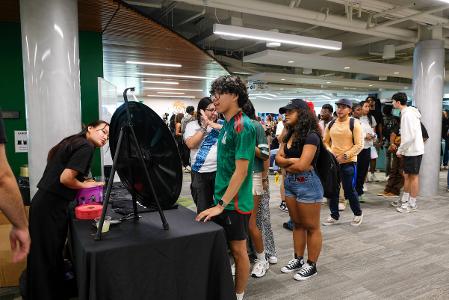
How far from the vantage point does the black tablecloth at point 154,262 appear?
1.37 m

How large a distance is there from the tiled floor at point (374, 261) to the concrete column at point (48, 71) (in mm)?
1326

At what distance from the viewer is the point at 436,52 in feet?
20.1

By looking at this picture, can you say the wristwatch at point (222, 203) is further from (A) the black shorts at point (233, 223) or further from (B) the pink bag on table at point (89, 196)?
(B) the pink bag on table at point (89, 196)

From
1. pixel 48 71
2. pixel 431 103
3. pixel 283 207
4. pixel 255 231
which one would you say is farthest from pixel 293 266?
pixel 431 103

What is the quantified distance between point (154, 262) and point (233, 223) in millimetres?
579

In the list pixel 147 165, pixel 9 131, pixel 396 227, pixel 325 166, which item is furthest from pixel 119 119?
pixel 396 227

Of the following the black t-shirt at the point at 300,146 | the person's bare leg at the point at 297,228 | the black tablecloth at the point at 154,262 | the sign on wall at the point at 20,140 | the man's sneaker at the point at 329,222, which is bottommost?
the man's sneaker at the point at 329,222

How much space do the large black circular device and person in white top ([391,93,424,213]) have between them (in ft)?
13.8

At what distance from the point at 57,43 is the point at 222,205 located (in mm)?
2318

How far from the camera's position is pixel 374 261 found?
10.2 feet

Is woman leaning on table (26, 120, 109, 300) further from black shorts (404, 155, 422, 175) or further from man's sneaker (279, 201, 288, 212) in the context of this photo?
black shorts (404, 155, 422, 175)

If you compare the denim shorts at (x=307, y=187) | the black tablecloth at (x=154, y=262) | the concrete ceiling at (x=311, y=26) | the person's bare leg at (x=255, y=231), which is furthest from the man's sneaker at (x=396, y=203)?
the black tablecloth at (x=154, y=262)

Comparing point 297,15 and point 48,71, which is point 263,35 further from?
point 48,71

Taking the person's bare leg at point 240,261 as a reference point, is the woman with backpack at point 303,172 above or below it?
above
